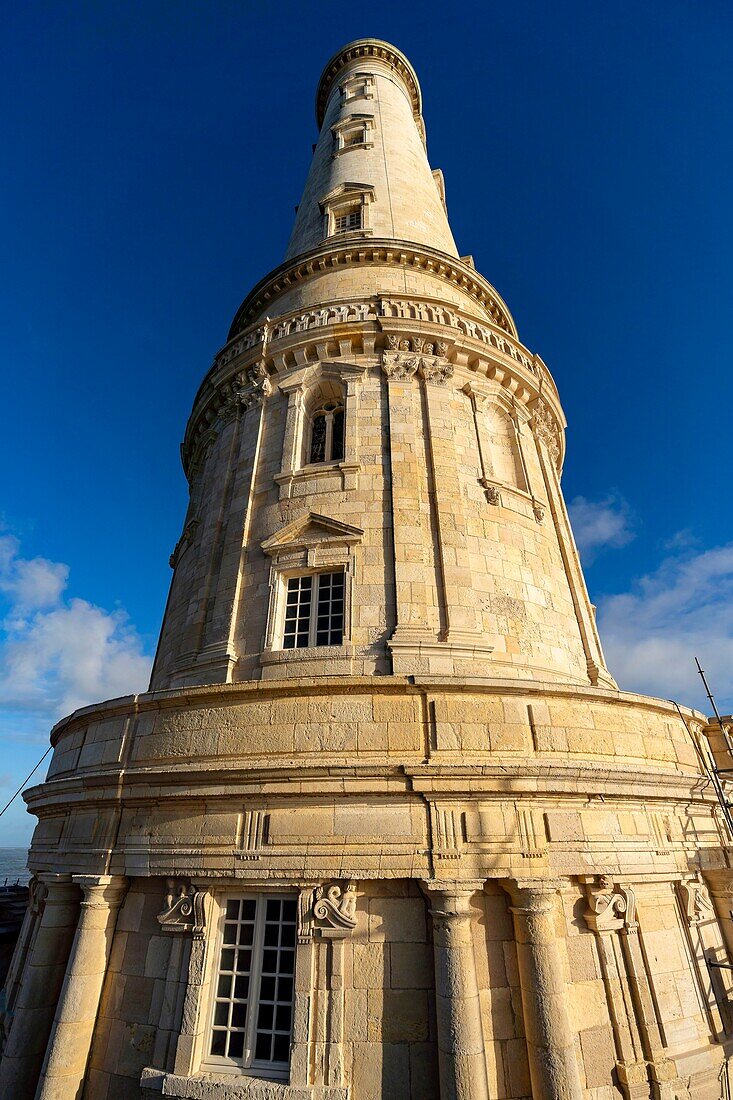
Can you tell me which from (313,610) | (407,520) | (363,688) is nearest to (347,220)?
(407,520)

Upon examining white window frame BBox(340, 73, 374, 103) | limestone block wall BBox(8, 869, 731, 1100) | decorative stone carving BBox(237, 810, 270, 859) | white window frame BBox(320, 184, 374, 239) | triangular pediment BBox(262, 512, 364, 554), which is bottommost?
limestone block wall BBox(8, 869, 731, 1100)

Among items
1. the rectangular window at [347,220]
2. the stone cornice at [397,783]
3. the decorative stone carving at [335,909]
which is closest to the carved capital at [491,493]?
the stone cornice at [397,783]

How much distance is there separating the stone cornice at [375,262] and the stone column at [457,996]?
57.6 feet

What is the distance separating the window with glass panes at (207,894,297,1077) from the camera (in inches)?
334

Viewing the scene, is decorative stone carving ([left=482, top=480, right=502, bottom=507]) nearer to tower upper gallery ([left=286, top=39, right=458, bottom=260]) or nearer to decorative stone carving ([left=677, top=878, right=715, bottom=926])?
decorative stone carving ([left=677, top=878, right=715, bottom=926])

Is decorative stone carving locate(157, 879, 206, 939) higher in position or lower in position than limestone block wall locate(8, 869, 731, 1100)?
higher

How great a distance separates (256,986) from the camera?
8.78m

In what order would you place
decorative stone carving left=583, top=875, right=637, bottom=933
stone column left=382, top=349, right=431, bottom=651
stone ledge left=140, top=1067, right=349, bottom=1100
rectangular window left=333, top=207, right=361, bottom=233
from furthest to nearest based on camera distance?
rectangular window left=333, top=207, right=361, bottom=233 < stone column left=382, top=349, right=431, bottom=651 < decorative stone carving left=583, top=875, right=637, bottom=933 < stone ledge left=140, top=1067, right=349, bottom=1100

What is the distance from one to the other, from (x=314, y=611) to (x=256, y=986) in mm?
6984

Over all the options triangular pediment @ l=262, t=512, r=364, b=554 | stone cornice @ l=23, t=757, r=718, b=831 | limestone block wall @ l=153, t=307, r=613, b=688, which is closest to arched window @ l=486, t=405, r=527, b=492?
limestone block wall @ l=153, t=307, r=613, b=688

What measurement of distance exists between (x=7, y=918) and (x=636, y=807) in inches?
888

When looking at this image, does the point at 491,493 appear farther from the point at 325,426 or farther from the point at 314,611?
the point at 314,611

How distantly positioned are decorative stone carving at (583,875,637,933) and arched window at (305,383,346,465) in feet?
37.5

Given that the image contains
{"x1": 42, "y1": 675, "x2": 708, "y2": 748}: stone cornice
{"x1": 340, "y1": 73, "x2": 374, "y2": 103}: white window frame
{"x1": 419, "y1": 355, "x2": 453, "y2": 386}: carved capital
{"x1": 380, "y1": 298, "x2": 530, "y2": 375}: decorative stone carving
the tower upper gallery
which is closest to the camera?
{"x1": 42, "y1": 675, "x2": 708, "y2": 748}: stone cornice
